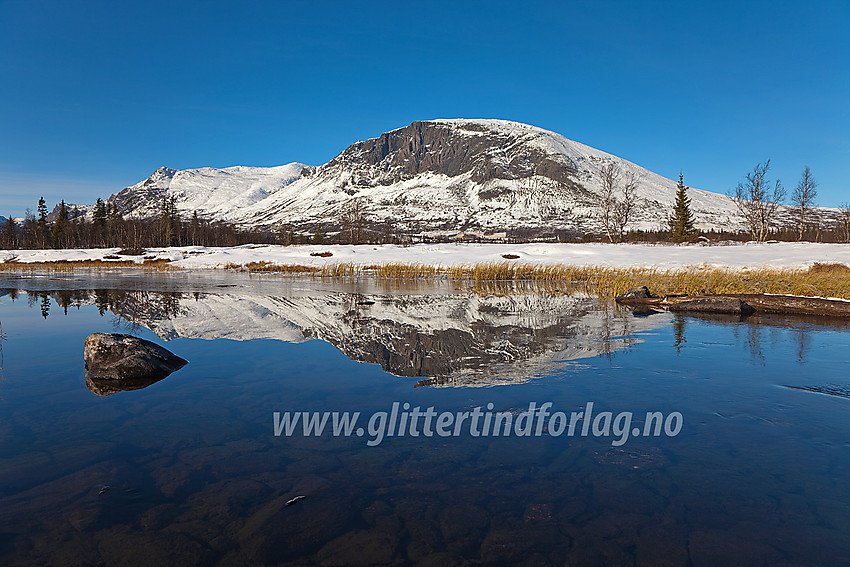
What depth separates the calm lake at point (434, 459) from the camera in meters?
4.39

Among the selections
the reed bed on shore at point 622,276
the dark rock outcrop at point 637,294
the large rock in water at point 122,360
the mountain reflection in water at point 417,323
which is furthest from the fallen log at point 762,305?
the large rock in water at point 122,360

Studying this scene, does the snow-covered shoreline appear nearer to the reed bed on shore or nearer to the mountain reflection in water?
the reed bed on shore

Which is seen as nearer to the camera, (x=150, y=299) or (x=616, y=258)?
(x=150, y=299)

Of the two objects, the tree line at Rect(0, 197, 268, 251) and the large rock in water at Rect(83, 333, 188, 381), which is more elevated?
the tree line at Rect(0, 197, 268, 251)

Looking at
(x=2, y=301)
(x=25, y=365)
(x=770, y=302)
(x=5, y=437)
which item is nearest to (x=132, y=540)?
(x=5, y=437)

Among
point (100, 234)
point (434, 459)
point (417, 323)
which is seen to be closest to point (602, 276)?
point (417, 323)

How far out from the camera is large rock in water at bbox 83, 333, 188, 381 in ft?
32.0

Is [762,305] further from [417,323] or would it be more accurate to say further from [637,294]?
[417,323]

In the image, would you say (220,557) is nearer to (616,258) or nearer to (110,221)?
(616,258)

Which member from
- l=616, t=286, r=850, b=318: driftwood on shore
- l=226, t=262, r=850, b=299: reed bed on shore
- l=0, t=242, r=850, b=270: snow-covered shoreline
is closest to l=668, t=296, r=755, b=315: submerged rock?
l=616, t=286, r=850, b=318: driftwood on shore

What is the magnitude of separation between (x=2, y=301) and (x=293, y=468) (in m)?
25.4

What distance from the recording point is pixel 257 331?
599 inches

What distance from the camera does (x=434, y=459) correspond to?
19.9 ft

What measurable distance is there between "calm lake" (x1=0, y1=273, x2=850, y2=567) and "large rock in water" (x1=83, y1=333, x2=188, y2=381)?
343mm
